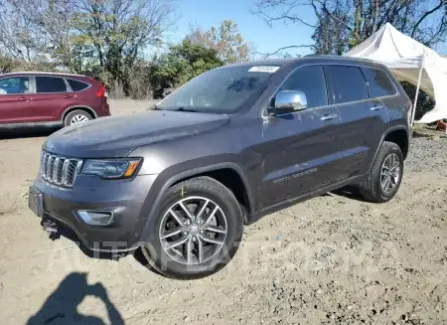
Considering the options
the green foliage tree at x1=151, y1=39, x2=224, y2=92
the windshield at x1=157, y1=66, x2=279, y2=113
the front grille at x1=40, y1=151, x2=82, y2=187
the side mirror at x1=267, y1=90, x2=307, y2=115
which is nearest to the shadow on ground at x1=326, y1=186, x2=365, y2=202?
the side mirror at x1=267, y1=90, x2=307, y2=115

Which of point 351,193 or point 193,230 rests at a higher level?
point 193,230

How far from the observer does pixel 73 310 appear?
113 inches

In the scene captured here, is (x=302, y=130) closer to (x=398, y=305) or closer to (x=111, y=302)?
(x=398, y=305)

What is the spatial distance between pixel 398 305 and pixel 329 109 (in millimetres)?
2043

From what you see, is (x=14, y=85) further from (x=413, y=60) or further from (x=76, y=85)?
(x=413, y=60)

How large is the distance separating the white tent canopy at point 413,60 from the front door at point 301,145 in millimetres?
9375

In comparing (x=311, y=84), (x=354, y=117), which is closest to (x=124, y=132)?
(x=311, y=84)

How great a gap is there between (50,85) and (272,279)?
884 centimetres

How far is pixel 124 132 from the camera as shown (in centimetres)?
318

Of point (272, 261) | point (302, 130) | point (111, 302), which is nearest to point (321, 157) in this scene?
point (302, 130)

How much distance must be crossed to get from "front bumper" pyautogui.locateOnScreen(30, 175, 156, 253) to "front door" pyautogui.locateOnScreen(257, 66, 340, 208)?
1164 millimetres

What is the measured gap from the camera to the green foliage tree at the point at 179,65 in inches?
933

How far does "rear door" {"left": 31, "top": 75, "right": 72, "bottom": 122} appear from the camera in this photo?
32.6ft

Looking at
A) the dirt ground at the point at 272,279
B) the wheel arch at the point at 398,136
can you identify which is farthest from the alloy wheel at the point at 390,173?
the dirt ground at the point at 272,279
